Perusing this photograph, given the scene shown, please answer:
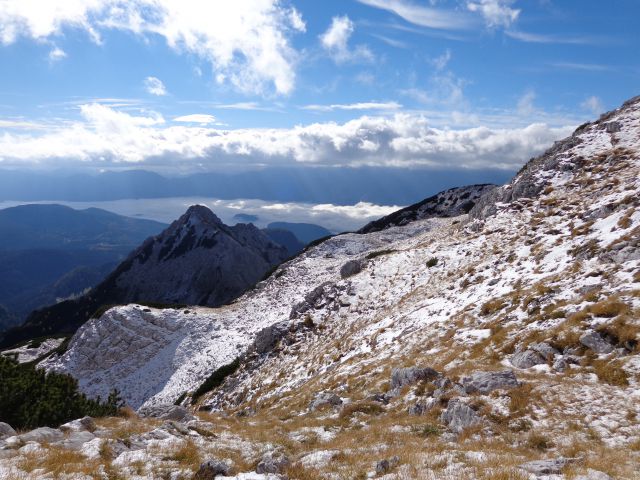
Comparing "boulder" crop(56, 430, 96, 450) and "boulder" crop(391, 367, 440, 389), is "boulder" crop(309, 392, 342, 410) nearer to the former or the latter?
"boulder" crop(391, 367, 440, 389)

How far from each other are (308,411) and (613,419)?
42.9 ft

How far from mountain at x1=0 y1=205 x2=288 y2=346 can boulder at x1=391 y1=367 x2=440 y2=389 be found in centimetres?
12695

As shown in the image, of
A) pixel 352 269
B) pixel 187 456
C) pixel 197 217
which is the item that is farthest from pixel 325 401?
pixel 197 217

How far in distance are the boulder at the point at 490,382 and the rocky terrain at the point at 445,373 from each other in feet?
0.22

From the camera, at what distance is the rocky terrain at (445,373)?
11586mm

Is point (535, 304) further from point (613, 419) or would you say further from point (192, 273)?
point (192, 273)

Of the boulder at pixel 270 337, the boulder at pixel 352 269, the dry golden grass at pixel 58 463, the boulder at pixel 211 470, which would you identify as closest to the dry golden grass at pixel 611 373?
the boulder at pixel 211 470

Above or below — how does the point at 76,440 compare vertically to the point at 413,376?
above

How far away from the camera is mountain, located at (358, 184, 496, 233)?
104 metres

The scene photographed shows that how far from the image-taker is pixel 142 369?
53.6 metres

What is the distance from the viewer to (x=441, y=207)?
11019 cm

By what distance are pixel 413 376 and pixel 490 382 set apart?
4.07m

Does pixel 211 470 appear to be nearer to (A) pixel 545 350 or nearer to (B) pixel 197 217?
(A) pixel 545 350

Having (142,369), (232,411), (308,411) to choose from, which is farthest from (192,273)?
(308,411)
